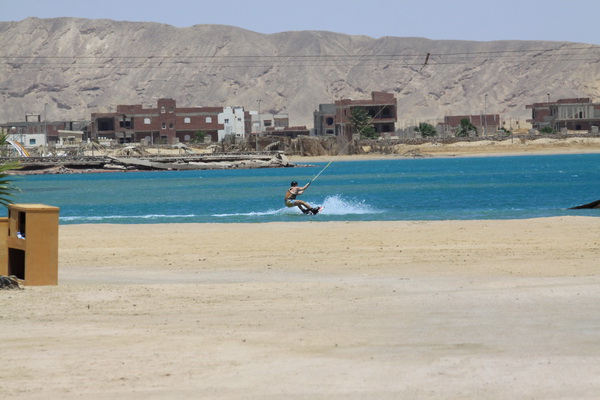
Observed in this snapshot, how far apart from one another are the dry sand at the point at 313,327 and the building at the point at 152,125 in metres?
145

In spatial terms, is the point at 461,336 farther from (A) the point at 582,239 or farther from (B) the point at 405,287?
(A) the point at 582,239

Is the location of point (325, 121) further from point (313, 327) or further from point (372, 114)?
point (313, 327)

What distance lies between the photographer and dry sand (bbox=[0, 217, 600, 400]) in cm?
861

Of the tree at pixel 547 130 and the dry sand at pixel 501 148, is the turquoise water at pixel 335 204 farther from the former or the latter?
the tree at pixel 547 130

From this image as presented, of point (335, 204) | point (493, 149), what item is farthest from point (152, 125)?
point (335, 204)

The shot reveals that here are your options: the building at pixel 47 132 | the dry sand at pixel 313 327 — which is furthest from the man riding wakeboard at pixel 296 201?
the building at pixel 47 132

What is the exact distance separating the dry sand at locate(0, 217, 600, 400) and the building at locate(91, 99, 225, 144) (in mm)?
144832

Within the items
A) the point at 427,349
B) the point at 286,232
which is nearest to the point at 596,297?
the point at 427,349

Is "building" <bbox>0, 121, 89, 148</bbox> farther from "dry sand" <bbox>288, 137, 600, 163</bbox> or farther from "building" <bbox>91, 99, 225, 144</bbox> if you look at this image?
"dry sand" <bbox>288, 137, 600, 163</bbox>

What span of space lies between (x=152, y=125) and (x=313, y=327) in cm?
15461

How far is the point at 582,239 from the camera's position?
882 inches

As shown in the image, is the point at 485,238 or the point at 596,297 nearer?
the point at 596,297

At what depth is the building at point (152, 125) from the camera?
6452 inches

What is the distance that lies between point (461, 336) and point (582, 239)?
41.5 ft
